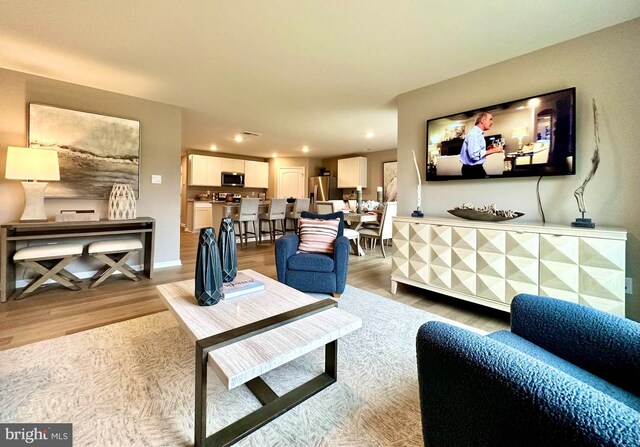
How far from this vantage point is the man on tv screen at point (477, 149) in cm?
271

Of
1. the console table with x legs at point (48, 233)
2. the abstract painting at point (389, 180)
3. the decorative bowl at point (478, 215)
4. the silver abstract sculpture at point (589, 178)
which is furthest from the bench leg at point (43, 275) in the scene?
the abstract painting at point (389, 180)

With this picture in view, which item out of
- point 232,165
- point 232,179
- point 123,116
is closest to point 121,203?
point 123,116

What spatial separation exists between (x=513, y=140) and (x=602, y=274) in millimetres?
1302

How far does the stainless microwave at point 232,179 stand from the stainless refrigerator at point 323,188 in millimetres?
2206

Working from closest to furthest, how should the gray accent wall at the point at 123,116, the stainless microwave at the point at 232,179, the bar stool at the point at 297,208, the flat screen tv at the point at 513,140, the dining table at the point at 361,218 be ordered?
the flat screen tv at the point at 513,140 → the gray accent wall at the point at 123,116 → the dining table at the point at 361,218 → the bar stool at the point at 297,208 → the stainless microwave at the point at 232,179

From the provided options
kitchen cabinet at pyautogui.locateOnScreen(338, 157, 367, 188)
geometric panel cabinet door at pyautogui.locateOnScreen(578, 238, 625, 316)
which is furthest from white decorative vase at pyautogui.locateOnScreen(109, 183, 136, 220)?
kitchen cabinet at pyautogui.locateOnScreen(338, 157, 367, 188)

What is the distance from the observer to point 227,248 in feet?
5.83

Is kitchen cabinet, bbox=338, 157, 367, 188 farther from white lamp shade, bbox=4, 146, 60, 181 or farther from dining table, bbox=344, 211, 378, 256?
white lamp shade, bbox=4, 146, 60, 181

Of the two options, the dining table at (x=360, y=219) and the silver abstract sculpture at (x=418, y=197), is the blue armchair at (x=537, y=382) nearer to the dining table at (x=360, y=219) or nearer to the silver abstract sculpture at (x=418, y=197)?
the silver abstract sculpture at (x=418, y=197)

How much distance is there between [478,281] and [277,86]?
9.92ft

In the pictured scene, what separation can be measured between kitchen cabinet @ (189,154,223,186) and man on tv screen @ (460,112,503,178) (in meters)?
6.98

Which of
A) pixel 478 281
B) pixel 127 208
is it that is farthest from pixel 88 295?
pixel 478 281

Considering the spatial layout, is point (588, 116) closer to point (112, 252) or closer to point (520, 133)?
point (520, 133)

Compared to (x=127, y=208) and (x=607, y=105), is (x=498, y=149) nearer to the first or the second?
(x=607, y=105)
